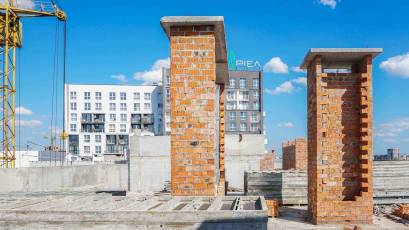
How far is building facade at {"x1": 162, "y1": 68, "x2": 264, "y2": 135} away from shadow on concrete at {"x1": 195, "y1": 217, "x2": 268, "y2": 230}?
201 feet

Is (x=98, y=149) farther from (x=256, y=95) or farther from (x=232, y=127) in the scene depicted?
(x=256, y=95)

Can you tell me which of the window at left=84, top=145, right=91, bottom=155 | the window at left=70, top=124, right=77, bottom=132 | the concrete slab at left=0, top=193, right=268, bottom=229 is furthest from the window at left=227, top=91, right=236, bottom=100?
→ the concrete slab at left=0, top=193, right=268, bottom=229

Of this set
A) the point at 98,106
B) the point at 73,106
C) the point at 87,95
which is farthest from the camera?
the point at 98,106

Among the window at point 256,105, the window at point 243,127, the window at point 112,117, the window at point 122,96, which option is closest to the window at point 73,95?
the window at point 112,117

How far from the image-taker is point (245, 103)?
6538cm

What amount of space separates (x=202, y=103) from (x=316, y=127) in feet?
18.8

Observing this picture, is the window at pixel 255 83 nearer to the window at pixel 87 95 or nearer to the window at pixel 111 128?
the window at pixel 111 128

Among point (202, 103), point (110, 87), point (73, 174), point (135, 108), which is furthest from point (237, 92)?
point (202, 103)

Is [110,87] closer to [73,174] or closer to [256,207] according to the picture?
[73,174]

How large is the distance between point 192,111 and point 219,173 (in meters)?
4.02

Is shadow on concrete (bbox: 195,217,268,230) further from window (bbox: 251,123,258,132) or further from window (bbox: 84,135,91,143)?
window (bbox: 84,135,91,143)

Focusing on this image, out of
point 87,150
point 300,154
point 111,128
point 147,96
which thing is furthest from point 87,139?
point 300,154

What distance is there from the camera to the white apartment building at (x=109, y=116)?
6488cm

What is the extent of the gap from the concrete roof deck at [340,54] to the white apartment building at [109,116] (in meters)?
55.3
